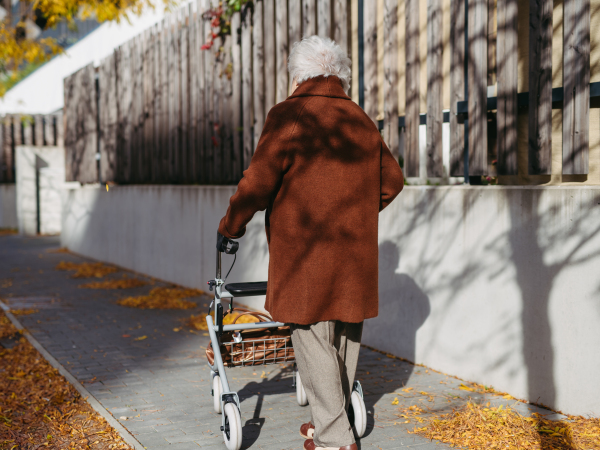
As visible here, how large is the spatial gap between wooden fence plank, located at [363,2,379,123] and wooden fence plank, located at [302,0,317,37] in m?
0.99

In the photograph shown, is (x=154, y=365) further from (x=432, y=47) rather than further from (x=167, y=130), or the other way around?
(x=167, y=130)

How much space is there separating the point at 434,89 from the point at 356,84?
1288mm

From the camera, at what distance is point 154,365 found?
525 centimetres

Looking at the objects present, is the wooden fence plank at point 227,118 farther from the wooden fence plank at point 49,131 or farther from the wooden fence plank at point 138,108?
the wooden fence plank at point 49,131

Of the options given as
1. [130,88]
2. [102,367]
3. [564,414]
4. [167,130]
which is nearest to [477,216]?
[564,414]

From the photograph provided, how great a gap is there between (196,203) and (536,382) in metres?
5.82

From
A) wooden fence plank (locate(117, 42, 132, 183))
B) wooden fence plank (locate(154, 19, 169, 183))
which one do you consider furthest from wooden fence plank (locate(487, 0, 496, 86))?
wooden fence plank (locate(117, 42, 132, 183))

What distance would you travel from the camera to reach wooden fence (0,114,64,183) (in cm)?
1984

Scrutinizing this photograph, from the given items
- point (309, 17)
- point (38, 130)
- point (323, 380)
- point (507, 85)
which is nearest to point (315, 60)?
point (323, 380)

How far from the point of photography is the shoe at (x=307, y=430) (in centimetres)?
357

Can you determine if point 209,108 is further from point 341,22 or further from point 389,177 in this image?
point 389,177

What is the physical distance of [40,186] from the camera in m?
19.2

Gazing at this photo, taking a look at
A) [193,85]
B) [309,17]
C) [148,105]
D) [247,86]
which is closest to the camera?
[309,17]

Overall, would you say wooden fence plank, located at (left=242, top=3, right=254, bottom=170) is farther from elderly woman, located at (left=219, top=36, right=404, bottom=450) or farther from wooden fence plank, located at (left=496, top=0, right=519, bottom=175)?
elderly woman, located at (left=219, top=36, right=404, bottom=450)
